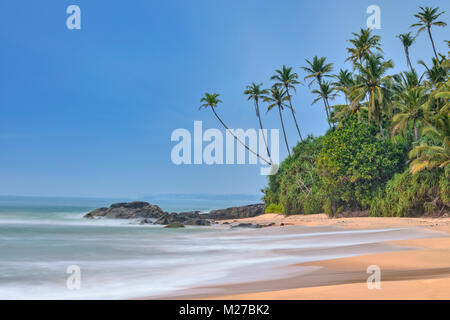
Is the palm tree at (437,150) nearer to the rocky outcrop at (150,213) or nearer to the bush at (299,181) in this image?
the bush at (299,181)

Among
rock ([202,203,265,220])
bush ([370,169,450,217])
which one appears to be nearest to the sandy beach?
bush ([370,169,450,217])

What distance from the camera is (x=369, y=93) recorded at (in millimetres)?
30328

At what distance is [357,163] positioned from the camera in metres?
27.1

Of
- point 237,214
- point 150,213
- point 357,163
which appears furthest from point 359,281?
point 237,214

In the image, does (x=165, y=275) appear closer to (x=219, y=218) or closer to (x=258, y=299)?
(x=258, y=299)

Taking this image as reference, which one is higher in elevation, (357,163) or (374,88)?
(374,88)

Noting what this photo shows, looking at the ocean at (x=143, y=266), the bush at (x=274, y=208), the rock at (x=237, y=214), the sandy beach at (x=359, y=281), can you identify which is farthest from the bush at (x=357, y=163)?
the rock at (x=237, y=214)

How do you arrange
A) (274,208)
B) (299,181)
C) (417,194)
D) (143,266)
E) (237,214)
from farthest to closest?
(237,214) < (274,208) < (299,181) < (417,194) < (143,266)

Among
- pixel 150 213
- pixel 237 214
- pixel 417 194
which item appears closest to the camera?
pixel 417 194

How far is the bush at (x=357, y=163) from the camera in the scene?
26969 millimetres

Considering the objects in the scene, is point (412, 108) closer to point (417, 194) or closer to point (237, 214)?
point (417, 194)

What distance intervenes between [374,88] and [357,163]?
6.72 meters

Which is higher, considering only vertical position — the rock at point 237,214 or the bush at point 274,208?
the bush at point 274,208

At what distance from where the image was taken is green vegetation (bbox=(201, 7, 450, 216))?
23.3 metres
